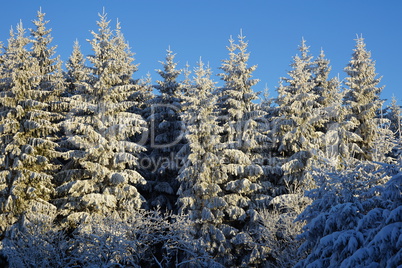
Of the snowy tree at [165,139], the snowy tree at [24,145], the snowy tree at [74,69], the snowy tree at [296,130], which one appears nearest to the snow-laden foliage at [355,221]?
the snowy tree at [296,130]

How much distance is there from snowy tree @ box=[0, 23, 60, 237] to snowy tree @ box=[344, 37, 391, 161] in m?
20.6

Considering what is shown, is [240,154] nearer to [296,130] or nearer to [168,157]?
[296,130]

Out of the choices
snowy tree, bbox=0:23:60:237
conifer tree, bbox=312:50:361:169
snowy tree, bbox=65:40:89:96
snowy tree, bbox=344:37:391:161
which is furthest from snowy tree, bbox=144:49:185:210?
snowy tree, bbox=344:37:391:161

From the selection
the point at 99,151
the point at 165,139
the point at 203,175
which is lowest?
the point at 203,175

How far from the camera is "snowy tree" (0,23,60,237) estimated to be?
22194 millimetres

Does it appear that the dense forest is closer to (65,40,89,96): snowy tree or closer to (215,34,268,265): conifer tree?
(215,34,268,265): conifer tree

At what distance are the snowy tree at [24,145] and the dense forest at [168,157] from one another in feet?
0.22

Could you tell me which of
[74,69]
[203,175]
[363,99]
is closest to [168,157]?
[203,175]

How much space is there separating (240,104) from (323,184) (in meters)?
12.5

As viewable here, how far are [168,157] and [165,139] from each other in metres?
1.33

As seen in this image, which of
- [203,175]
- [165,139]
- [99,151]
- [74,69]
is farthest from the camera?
[74,69]

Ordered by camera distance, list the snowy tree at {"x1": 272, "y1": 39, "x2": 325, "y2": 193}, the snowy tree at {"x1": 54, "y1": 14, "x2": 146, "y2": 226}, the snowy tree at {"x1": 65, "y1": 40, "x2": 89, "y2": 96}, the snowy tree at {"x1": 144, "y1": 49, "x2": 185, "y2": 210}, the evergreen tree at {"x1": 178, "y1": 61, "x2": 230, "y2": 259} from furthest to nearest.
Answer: the snowy tree at {"x1": 65, "y1": 40, "x2": 89, "y2": 96}, the snowy tree at {"x1": 144, "y1": 49, "x2": 185, "y2": 210}, the snowy tree at {"x1": 272, "y1": 39, "x2": 325, "y2": 193}, the evergreen tree at {"x1": 178, "y1": 61, "x2": 230, "y2": 259}, the snowy tree at {"x1": 54, "y1": 14, "x2": 146, "y2": 226}

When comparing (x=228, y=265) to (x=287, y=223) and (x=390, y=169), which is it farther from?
(x=390, y=169)

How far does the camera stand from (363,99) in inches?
Result: 1157
